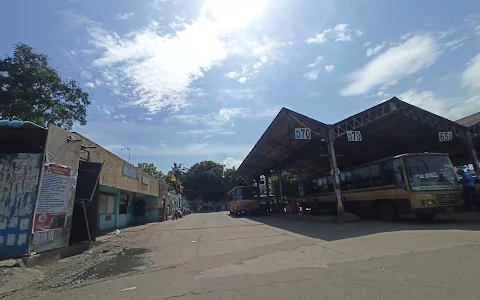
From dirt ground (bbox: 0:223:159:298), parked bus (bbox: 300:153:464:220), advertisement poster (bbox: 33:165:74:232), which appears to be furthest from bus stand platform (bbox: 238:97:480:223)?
advertisement poster (bbox: 33:165:74:232)

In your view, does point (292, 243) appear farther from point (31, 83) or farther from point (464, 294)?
point (31, 83)

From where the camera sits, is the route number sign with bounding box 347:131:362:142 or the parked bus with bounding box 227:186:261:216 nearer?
the route number sign with bounding box 347:131:362:142

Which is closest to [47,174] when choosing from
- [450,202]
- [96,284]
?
[96,284]

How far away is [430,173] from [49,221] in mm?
14189

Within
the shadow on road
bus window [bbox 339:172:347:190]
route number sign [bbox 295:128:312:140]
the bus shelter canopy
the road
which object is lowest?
the road

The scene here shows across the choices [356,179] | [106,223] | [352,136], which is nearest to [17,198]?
[106,223]

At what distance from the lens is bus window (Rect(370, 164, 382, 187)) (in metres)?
14.2

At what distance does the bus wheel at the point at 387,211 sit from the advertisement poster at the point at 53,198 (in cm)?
1316

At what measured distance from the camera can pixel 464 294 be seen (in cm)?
368

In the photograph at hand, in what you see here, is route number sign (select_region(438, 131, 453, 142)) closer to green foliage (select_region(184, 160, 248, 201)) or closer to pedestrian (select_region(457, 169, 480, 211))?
pedestrian (select_region(457, 169, 480, 211))

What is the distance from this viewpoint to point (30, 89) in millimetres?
19875

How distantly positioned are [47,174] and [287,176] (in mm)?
52821

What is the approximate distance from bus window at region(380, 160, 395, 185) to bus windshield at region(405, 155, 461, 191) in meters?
0.91

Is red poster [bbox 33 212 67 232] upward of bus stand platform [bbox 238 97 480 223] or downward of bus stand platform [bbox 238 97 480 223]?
downward
